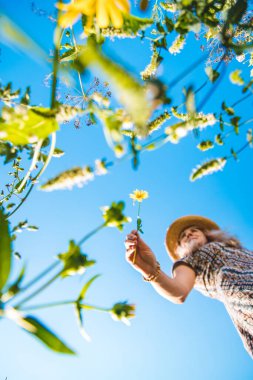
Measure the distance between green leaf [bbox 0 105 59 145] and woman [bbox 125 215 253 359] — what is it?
21.6 inches

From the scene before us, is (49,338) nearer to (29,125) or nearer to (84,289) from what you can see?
(84,289)

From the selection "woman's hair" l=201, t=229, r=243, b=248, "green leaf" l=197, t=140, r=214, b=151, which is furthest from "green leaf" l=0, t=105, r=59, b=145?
"woman's hair" l=201, t=229, r=243, b=248

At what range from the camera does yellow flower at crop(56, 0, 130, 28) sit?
411 mm

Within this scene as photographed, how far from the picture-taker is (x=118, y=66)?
19 cm

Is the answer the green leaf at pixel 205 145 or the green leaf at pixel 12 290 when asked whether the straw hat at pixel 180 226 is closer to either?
the green leaf at pixel 205 145

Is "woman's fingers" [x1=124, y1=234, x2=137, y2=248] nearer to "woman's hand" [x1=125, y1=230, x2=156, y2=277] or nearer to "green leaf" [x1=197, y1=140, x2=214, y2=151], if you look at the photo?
"woman's hand" [x1=125, y1=230, x2=156, y2=277]

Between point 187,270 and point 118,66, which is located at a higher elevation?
point 187,270

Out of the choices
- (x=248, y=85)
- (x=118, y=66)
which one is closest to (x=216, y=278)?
(x=248, y=85)

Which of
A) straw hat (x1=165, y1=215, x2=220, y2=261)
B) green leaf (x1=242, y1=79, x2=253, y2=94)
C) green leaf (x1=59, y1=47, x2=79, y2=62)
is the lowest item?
green leaf (x1=242, y1=79, x2=253, y2=94)

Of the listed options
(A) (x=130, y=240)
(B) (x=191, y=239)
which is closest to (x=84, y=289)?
(A) (x=130, y=240)

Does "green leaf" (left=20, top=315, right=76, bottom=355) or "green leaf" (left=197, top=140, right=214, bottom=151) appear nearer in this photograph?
"green leaf" (left=20, top=315, right=76, bottom=355)

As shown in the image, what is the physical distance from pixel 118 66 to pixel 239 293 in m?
1.15

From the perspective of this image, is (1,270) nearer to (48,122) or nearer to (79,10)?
(48,122)

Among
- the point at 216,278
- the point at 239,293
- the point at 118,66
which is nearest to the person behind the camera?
the point at 118,66
